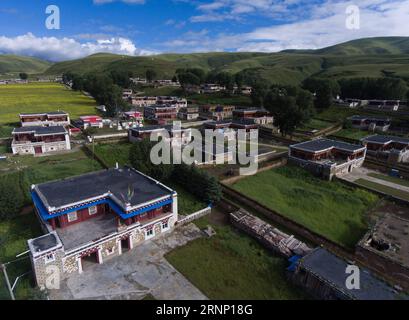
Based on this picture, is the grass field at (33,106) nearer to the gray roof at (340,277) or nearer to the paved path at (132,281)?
the paved path at (132,281)

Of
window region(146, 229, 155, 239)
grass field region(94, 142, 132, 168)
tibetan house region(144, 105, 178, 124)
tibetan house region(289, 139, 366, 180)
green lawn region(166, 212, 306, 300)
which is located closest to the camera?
green lawn region(166, 212, 306, 300)

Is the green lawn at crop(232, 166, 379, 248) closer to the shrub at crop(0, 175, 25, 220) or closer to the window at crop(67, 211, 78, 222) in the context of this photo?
the window at crop(67, 211, 78, 222)

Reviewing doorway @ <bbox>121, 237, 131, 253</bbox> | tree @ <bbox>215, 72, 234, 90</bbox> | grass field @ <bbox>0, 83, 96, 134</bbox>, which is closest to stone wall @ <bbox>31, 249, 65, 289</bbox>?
doorway @ <bbox>121, 237, 131, 253</bbox>

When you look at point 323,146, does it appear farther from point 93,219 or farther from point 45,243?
point 45,243

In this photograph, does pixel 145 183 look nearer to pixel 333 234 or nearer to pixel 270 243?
pixel 270 243

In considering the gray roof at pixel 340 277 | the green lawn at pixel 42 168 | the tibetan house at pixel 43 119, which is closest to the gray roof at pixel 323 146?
the gray roof at pixel 340 277

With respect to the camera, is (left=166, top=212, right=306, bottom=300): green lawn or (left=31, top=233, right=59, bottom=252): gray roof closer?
(left=31, top=233, right=59, bottom=252): gray roof
